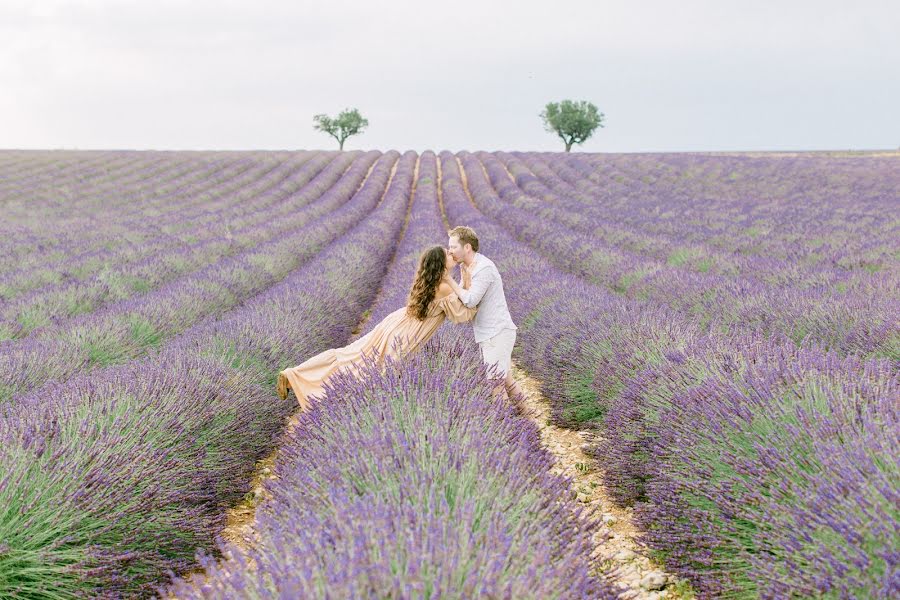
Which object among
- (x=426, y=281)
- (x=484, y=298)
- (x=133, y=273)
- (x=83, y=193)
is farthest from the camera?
(x=83, y=193)

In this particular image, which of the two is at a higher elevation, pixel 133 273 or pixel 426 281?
pixel 426 281

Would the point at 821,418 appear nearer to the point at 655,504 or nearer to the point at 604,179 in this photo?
the point at 655,504

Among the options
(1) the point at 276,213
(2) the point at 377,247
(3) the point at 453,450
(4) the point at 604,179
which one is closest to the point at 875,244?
Answer: (2) the point at 377,247

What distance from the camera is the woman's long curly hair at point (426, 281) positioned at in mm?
3414

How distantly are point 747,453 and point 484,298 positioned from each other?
1799 mm

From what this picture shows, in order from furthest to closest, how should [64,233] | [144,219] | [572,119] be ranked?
[572,119] → [144,219] → [64,233]

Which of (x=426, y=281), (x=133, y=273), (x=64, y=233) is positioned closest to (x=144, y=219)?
(x=64, y=233)

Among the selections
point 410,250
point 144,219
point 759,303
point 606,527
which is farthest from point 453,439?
point 144,219

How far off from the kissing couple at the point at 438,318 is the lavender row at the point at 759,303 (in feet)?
4.20

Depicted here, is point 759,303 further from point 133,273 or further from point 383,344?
point 133,273

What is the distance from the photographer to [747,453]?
7.69 ft

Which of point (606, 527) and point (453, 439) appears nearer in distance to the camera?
point (453, 439)

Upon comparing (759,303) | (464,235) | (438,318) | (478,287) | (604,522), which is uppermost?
(464,235)

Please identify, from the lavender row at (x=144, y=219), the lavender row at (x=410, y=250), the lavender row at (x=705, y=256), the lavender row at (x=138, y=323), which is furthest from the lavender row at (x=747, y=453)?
the lavender row at (x=144, y=219)
